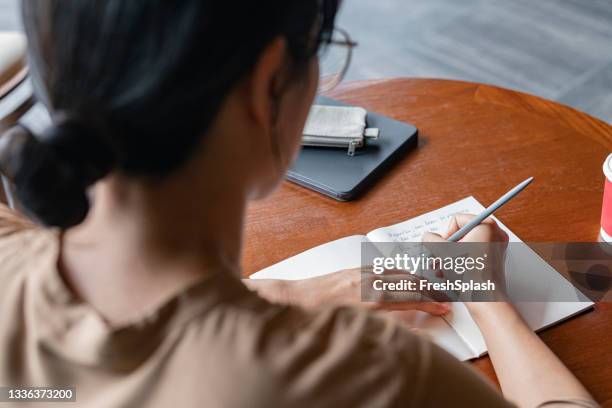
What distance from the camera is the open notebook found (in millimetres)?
869

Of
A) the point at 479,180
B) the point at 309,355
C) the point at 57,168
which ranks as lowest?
the point at 479,180

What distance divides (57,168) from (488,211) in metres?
0.63

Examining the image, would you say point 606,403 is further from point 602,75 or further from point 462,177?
point 602,75

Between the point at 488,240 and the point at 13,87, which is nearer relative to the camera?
the point at 488,240

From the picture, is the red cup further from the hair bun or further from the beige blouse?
the hair bun

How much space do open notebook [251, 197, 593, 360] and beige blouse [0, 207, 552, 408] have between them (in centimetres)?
27

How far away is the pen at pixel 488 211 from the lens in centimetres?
97

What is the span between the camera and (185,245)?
1.80 ft

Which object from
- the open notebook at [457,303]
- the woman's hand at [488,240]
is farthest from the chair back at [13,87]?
the woman's hand at [488,240]

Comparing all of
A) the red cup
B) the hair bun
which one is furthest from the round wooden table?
the hair bun

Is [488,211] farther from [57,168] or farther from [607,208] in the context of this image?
[57,168]

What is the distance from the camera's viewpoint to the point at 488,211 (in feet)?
3.23

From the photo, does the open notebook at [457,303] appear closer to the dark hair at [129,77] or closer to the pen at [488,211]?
the pen at [488,211]

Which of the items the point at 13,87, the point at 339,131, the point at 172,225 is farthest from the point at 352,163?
the point at 13,87
